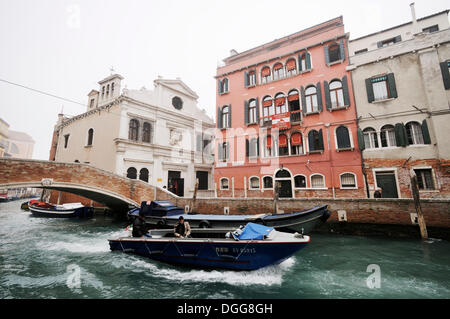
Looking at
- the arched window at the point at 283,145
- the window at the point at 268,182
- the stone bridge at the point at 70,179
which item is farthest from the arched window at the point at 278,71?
the stone bridge at the point at 70,179

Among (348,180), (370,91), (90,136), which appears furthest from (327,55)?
(90,136)

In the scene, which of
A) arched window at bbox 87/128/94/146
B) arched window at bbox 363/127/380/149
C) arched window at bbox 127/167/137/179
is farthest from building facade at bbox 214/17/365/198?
arched window at bbox 87/128/94/146

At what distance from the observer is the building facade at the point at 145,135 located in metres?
14.6

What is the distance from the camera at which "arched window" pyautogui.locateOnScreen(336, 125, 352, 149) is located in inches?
446

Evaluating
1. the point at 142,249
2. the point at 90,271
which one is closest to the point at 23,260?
the point at 90,271

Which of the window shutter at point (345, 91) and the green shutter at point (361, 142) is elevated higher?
the window shutter at point (345, 91)

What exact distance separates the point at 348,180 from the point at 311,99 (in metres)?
5.34

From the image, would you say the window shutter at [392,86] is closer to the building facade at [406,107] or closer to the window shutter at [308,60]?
the building facade at [406,107]

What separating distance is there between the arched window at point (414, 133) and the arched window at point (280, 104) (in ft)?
20.7

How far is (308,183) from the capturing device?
39.0 feet

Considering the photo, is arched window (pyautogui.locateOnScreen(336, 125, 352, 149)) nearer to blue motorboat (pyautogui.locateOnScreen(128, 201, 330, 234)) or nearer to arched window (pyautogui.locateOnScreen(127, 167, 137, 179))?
blue motorboat (pyautogui.locateOnScreen(128, 201, 330, 234))

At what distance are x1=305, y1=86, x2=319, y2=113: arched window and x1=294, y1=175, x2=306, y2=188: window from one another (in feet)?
13.5

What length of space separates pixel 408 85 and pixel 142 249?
1412 cm
